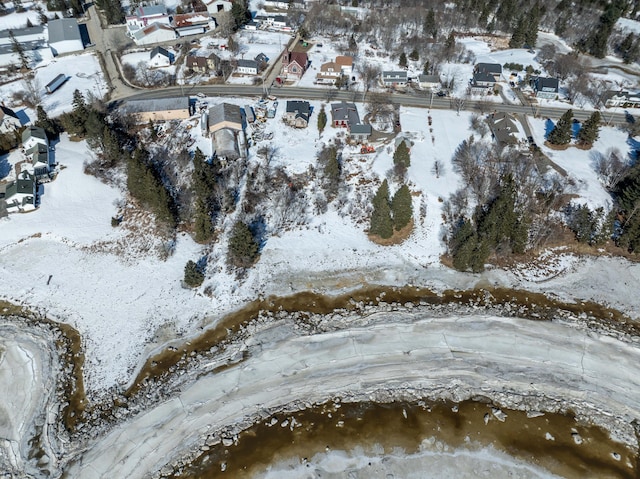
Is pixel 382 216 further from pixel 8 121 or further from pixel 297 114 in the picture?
pixel 8 121

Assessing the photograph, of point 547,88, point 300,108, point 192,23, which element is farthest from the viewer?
point 192,23

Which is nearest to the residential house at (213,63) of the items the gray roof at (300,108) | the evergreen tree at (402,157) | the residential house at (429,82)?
the gray roof at (300,108)

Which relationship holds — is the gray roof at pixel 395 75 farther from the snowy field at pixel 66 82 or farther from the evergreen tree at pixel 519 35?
the snowy field at pixel 66 82

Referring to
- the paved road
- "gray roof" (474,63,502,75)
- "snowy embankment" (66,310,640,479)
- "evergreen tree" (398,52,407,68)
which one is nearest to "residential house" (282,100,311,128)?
the paved road

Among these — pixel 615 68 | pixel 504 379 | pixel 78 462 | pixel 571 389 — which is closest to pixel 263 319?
pixel 78 462

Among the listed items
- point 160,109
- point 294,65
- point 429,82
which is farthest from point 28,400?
point 429,82

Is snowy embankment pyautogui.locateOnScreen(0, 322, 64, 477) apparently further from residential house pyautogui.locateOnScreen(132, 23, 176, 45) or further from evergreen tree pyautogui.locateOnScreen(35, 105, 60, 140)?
residential house pyautogui.locateOnScreen(132, 23, 176, 45)
